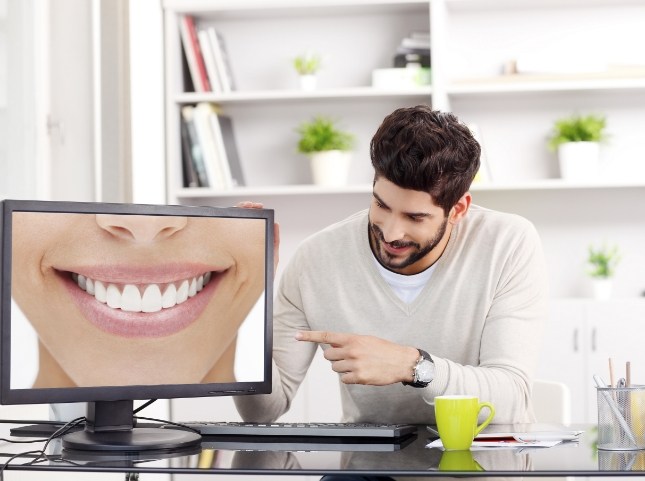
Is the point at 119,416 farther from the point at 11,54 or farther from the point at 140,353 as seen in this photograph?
the point at 11,54

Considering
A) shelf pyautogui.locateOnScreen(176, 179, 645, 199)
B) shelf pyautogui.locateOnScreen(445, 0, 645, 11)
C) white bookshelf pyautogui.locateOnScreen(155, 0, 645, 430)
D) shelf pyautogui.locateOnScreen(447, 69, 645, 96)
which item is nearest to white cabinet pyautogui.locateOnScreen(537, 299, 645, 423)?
white bookshelf pyautogui.locateOnScreen(155, 0, 645, 430)

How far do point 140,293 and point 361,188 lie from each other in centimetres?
205

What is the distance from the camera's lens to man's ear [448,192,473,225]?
2.01m

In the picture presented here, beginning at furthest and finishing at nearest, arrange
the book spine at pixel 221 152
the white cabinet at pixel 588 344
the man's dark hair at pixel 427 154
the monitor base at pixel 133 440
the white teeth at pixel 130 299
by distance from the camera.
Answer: the book spine at pixel 221 152, the white cabinet at pixel 588 344, the man's dark hair at pixel 427 154, the white teeth at pixel 130 299, the monitor base at pixel 133 440

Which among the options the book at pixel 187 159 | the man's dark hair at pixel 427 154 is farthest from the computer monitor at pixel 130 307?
the book at pixel 187 159

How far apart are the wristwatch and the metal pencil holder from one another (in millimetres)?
292

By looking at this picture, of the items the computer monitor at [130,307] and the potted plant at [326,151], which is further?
the potted plant at [326,151]

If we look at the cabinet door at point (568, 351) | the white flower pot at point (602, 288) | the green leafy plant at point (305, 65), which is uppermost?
the green leafy plant at point (305, 65)

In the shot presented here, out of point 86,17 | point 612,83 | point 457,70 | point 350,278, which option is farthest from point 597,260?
point 86,17

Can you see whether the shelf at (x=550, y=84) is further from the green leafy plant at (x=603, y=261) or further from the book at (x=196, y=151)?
the book at (x=196, y=151)

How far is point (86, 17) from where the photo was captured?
3236mm

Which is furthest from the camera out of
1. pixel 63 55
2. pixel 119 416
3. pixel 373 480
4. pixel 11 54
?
pixel 63 55

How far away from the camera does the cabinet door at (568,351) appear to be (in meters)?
3.42

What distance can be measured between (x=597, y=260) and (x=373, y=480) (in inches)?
82.2
